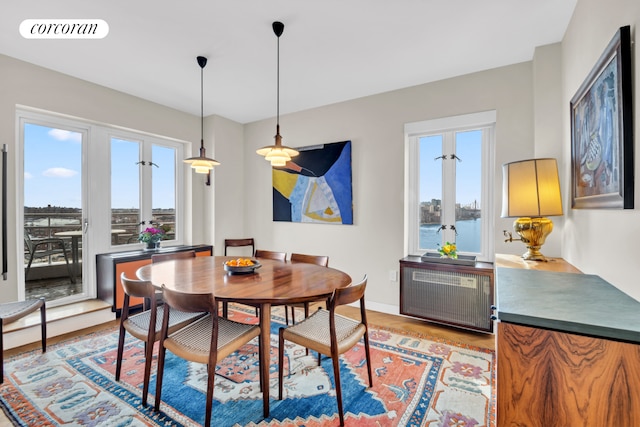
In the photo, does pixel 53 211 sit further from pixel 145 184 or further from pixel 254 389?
pixel 254 389

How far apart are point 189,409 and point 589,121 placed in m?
2.87

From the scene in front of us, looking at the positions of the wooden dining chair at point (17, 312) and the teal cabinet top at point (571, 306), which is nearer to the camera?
the teal cabinet top at point (571, 306)

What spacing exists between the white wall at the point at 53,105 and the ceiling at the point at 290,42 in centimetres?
11

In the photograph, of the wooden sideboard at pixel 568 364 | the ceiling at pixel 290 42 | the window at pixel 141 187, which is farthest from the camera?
the window at pixel 141 187

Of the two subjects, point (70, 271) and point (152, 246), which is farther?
point (152, 246)

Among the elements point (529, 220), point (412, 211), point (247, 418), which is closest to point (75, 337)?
point (247, 418)

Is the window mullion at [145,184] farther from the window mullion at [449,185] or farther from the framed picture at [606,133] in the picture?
the framed picture at [606,133]

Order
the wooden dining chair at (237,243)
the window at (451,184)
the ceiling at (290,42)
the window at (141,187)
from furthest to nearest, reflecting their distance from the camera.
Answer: the wooden dining chair at (237,243) → the window at (141,187) → the window at (451,184) → the ceiling at (290,42)

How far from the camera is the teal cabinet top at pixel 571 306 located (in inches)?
34.7

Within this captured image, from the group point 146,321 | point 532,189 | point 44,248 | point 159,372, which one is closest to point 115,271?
point 44,248

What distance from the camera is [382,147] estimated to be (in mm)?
3512

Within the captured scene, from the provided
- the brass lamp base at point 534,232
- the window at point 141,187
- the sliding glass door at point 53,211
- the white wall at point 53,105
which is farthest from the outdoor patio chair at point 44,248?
the brass lamp base at point 534,232

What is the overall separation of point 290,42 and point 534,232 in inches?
94.2

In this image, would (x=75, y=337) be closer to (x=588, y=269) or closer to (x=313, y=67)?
(x=313, y=67)
